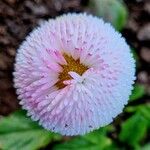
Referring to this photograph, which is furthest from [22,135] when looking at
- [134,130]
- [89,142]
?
[134,130]

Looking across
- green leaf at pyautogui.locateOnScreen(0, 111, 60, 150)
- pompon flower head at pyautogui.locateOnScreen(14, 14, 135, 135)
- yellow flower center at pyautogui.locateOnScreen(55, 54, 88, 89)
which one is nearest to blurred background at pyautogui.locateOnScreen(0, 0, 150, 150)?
green leaf at pyautogui.locateOnScreen(0, 111, 60, 150)

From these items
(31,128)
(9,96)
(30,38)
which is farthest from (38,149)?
(30,38)

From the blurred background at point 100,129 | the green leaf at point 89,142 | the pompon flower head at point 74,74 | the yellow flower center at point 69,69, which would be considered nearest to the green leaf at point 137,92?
the blurred background at point 100,129

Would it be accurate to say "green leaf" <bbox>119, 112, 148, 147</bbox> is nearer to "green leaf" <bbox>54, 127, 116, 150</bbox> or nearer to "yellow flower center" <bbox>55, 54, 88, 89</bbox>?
"green leaf" <bbox>54, 127, 116, 150</bbox>

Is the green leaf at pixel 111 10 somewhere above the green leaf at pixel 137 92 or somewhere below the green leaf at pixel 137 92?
above

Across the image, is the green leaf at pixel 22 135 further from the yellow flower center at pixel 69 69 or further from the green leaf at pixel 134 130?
the yellow flower center at pixel 69 69
